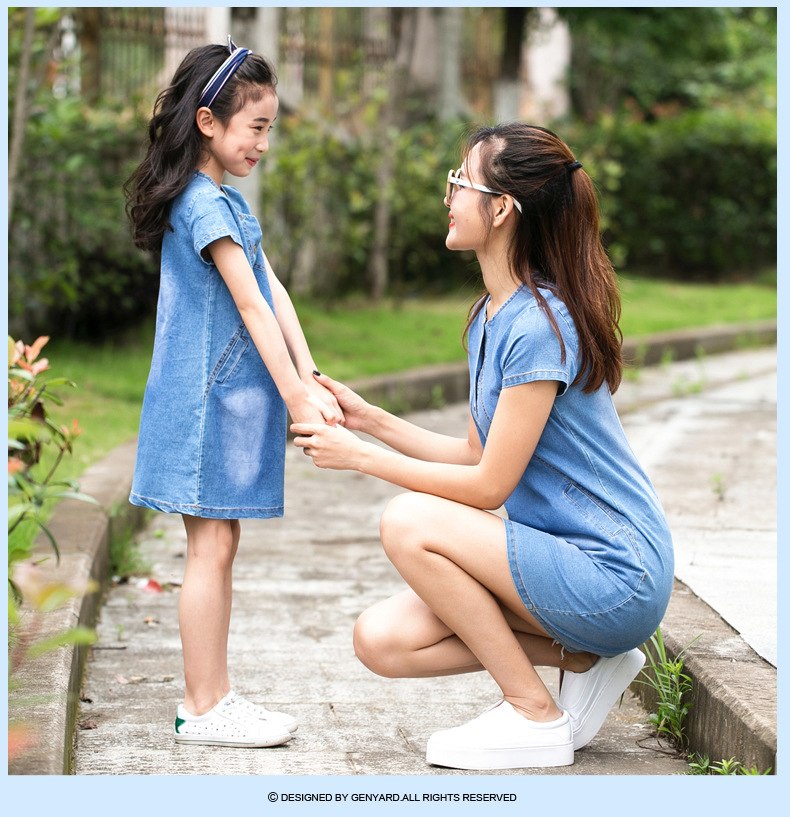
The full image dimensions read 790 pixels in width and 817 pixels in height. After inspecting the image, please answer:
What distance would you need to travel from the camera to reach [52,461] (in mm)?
5008

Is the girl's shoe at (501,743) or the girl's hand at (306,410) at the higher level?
the girl's hand at (306,410)

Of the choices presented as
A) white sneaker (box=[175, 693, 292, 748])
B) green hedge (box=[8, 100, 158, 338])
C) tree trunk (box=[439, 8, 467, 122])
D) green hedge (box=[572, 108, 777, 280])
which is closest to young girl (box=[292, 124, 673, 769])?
white sneaker (box=[175, 693, 292, 748])

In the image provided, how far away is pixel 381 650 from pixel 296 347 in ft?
2.45

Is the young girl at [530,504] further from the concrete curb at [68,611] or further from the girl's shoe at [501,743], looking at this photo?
the concrete curb at [68,611]

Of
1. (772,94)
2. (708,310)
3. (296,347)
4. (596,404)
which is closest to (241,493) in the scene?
(296,347)

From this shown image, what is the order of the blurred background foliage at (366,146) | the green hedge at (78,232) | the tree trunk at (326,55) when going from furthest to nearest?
the tree trunk at (326,55) → the blurred background foliage at (366,146) → the green hedge at (78,232)

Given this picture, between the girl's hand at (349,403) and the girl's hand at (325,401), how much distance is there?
19 millimetres

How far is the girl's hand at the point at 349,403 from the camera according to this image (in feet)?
9.85

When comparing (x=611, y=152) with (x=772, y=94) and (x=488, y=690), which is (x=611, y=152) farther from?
(x=488, y=690)

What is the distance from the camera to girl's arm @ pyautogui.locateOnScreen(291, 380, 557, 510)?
102 inches

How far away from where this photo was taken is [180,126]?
288cm

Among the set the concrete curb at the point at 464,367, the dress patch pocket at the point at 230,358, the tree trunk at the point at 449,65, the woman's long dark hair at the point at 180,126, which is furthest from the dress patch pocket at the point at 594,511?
the tree trunk at the point at 449,65

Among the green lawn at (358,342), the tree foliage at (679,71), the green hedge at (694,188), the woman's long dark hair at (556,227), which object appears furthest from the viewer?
the tree foliage at (679,71)

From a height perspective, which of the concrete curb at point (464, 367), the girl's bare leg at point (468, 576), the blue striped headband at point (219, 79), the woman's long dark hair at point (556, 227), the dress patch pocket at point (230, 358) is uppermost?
the blue striped headband at point (219, 79)
